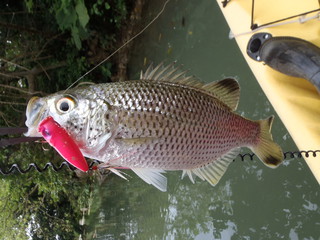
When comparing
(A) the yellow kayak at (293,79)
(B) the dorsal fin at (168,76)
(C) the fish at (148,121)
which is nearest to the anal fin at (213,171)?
(C) the fish at (148,121)

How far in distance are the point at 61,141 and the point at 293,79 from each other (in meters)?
1.34

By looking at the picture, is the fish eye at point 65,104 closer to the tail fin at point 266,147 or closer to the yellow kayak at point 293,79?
the tail fin at point 266,147

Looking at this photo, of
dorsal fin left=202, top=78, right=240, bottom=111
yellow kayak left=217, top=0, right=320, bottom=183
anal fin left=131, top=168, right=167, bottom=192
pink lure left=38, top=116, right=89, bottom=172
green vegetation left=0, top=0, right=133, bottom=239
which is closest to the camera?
pink lure left=38, top=116, right=89, bottom=172

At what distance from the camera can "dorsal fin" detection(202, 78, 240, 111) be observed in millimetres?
1171

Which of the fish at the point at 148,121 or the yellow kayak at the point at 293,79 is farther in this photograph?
the yellow kayak at the point at 293,79

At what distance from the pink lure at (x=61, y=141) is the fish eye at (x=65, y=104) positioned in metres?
0.05

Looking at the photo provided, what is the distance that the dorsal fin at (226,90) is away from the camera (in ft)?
3.84

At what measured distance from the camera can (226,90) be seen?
3.92 ft

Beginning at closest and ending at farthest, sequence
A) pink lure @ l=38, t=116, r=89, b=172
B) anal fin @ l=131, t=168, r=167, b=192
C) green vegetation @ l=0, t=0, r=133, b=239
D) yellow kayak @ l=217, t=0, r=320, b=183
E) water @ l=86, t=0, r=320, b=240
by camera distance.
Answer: pink lure @ l=38, t=116, r=89, b=172
anal fin @ l=131, t=168, r=167, b=192
yellow kayak @ l=217, t=0, r=320, b=183
water @ l=86, t=0, r=320, b=240
green vegetation @ l=0, t=0, r=133, b=239

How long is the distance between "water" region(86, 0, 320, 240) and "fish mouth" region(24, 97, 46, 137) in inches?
90.8

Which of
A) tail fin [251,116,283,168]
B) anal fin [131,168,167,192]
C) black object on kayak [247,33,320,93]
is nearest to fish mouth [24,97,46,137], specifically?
anal fin [131,168,167,192]

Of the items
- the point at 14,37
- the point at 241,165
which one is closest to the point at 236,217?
the point at 241,165

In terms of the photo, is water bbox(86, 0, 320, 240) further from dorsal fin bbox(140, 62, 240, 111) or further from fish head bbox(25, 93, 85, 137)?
fish head bbox(25, 93, 85, 137)

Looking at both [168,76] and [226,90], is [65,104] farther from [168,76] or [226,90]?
[226,90]
